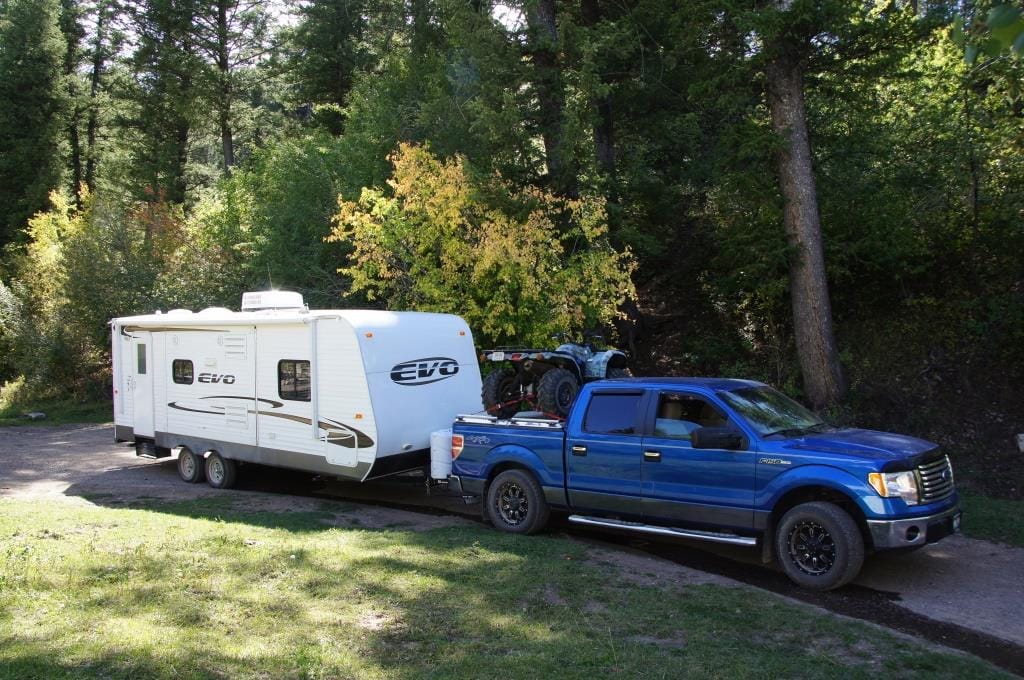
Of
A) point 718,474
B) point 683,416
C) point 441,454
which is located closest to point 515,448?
point 441,454

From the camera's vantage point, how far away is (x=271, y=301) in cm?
1238

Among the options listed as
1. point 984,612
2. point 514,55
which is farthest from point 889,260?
point 984,612

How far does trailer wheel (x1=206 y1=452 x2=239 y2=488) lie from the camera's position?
40.6 feet

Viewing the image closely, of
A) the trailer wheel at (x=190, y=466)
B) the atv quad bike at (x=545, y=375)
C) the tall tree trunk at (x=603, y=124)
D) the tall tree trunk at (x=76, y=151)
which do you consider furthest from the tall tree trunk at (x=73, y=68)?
the atv quad bike at (x=545, y=375)

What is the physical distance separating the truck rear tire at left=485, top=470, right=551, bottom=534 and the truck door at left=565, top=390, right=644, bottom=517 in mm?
441

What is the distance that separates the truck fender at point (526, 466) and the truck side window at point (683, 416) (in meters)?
1.30

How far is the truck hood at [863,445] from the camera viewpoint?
688 cm

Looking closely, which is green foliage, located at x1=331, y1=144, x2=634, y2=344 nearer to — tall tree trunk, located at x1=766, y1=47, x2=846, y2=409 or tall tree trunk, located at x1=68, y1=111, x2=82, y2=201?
tall tree trunk, located at x1=766, y1=47, x2=846, y2=409

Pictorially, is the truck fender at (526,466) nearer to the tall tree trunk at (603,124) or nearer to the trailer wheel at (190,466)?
the trailer wheel at (190,466)

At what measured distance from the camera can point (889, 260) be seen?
14.5 m

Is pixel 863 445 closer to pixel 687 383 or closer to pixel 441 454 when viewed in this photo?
pixel 687 383

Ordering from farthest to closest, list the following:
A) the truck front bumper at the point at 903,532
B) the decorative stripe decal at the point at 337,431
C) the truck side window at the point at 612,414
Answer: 1. the decorative stripe decal at the point at 337,431
2. the truck side window at the point at 612,414
3. the truck front bumper at the point at 903,532

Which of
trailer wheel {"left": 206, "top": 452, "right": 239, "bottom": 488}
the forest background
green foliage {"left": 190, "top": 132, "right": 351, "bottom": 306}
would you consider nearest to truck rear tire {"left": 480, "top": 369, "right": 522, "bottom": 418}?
the forest background

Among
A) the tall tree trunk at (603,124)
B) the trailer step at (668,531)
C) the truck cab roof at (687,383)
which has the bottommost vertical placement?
the trailer step at (668,531)
